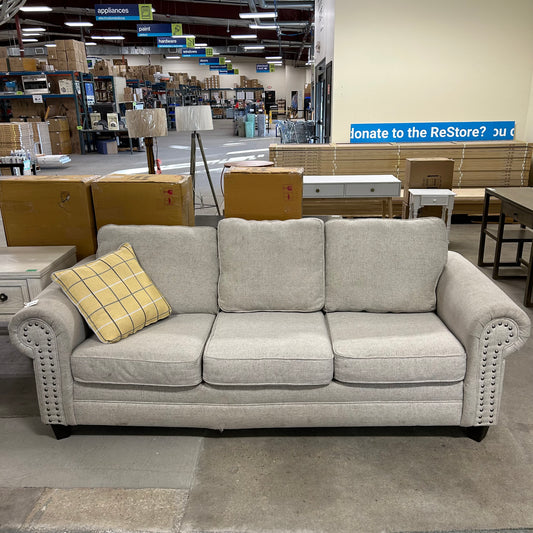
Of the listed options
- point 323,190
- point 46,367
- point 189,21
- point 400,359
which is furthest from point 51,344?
point 189,21

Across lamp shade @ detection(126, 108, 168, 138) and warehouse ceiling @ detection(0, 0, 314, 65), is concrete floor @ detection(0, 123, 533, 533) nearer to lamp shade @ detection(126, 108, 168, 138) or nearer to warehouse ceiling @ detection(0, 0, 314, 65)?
lamp shade @ detection(126, 108, 168, 138)

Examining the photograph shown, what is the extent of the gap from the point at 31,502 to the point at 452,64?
684 cm

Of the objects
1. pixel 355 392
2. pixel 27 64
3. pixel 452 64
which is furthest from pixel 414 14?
pixel 27 64

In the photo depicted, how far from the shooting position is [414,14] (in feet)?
21.3

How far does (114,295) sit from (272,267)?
2.77 feet

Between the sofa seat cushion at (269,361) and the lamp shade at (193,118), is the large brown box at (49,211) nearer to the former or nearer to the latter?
the sofa seat cushion at (269,361)

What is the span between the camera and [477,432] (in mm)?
2375

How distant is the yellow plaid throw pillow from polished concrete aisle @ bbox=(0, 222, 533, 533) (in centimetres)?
54

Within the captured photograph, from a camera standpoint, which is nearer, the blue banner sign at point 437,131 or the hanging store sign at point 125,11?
the blue banner sign at point 437,131

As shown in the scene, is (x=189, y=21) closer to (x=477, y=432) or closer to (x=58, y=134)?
(x=58, y=134)

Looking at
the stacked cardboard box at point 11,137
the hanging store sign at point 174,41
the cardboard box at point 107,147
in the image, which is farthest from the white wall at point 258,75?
the stacked cardboard box at point 11,137

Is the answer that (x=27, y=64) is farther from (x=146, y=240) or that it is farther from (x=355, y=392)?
(x=355, y=392)

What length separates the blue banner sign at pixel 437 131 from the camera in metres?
6.90

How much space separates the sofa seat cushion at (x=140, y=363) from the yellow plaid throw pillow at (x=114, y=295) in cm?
10
